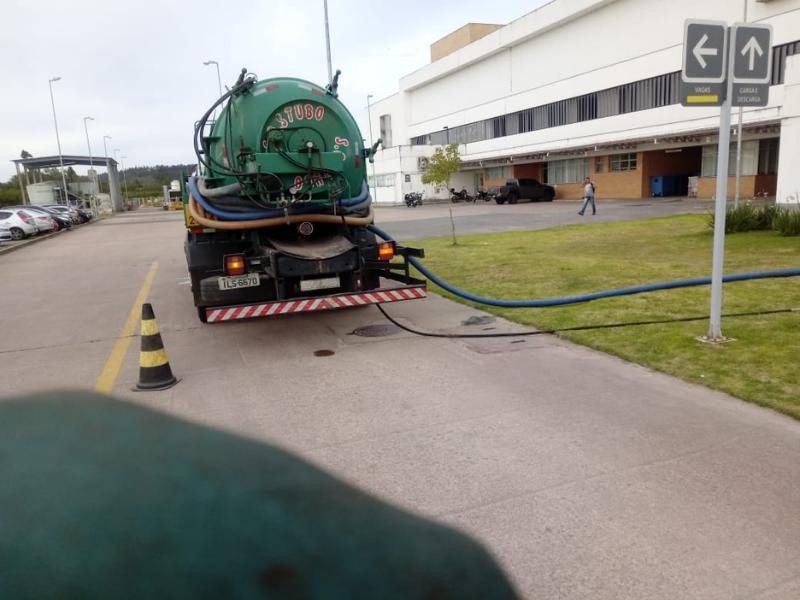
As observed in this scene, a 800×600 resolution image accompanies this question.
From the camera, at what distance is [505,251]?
597 inches

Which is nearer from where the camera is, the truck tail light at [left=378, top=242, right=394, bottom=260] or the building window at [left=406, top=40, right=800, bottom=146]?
the truck tail light at [left=378, top=242, right=394, bottom=260]

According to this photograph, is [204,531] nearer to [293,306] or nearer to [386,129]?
[293,306]

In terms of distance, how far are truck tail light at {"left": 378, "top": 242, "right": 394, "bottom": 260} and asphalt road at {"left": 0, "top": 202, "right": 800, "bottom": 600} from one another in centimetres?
96

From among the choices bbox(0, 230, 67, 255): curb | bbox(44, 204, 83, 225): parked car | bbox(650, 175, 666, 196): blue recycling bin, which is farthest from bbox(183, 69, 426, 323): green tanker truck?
bbox(44, 204, 83, 225): parked car

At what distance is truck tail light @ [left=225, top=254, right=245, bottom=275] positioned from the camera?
6.94 metres

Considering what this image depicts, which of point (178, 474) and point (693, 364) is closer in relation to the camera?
point (178, 474)

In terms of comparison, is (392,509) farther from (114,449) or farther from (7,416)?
(7,416)

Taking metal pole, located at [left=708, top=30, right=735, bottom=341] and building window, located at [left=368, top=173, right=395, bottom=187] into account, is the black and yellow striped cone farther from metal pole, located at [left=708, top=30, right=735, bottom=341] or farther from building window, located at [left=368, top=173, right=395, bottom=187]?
building window, located at [left=368, top=173, right=395, bottom=187]

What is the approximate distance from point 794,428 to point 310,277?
A: 188 inches

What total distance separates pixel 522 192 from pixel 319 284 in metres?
39.2

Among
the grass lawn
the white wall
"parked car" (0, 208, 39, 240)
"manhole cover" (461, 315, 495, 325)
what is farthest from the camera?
"parked car" (0, 208, 39, 240)

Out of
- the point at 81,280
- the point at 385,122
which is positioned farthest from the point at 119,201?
the point at 81,280

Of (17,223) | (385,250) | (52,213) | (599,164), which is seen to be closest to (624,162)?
(599,164)

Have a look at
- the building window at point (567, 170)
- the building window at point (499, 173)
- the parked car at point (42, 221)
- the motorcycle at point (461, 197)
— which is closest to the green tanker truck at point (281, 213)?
the parked car at point (42, 221)
